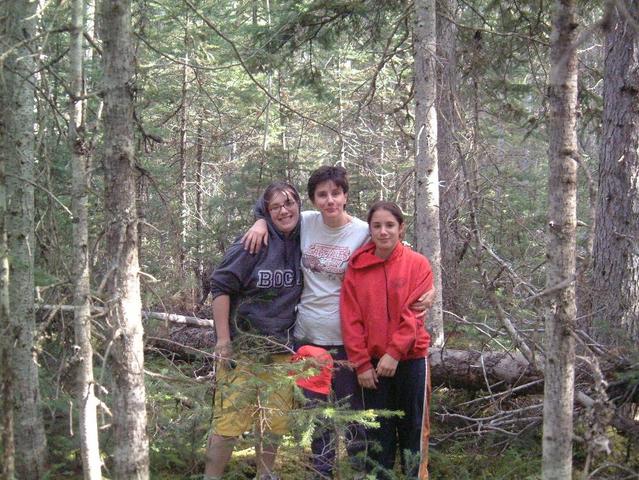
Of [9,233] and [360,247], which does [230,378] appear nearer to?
[360,247]

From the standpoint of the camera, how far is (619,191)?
19.6 feet

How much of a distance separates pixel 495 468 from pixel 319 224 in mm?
2506

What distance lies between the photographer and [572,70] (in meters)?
2.76

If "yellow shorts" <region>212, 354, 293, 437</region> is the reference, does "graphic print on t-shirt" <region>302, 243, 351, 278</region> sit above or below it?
above

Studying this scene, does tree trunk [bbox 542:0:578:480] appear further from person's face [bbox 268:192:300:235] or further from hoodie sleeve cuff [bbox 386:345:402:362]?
person's face [bbox 268:192:300:235]

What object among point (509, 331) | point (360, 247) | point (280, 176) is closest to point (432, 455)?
point (509, 331)

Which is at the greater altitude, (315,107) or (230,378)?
(315,107)

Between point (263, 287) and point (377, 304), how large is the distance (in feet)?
2.52

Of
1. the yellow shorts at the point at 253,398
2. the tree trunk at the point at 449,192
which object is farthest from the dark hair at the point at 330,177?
the tree trunk at the point at 449,192

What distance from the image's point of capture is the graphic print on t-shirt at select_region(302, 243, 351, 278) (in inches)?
168

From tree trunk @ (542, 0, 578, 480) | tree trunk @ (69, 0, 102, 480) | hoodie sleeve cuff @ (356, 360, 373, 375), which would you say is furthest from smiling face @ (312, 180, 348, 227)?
tree trunk @ (542, 0, 578, 480)

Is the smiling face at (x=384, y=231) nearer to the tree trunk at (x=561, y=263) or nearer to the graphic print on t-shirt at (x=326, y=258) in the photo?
the graphic print on t-shirt at (x=326, y=258)

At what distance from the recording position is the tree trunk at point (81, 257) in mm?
3877

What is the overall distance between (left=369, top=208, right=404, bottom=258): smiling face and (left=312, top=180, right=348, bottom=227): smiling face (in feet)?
0.78
